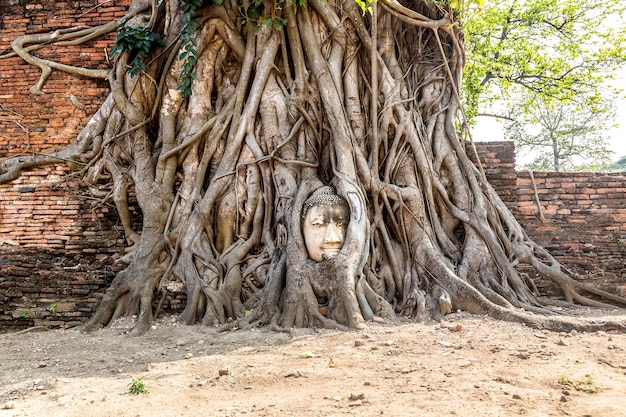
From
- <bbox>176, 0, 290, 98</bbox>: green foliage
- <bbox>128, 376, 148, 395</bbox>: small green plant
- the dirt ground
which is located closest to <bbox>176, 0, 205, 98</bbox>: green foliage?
<bbox>176, 0, 290, 98</bbox>: green foliage

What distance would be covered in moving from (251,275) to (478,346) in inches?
84.6

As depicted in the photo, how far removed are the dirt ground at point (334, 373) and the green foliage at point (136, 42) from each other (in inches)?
110

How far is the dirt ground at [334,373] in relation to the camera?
6.59 ft

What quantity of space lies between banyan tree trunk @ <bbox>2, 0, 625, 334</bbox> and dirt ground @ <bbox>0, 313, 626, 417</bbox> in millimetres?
647

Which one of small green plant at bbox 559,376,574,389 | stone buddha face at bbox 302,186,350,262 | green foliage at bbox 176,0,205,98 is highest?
green foliage at bbox 176,0,205,98

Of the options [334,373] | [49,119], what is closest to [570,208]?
[334,373]

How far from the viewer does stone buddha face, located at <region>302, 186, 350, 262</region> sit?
3947mm

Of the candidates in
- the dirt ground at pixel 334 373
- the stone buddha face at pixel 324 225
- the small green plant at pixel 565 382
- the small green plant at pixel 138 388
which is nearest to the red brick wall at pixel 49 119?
the dirt ground at pixel 334 373

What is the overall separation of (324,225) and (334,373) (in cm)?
168

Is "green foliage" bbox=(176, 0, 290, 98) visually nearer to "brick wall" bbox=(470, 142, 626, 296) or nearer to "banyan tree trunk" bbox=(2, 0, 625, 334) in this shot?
"banyan tree trunk" bbox=(2, 0, 625, 334)

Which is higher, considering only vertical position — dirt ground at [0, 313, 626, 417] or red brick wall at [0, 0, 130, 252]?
red brick wall at [0, 0, 130, 252]

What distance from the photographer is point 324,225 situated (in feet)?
13.0

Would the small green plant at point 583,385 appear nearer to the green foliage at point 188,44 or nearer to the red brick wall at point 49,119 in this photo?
the green foliage at point 188,44

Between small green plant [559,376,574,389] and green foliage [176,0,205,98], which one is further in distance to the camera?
green foliage [176,0,205,98]
